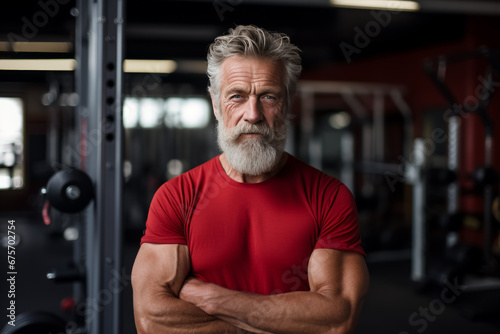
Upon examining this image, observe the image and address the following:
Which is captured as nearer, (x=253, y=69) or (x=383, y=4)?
(x=253, y=69)

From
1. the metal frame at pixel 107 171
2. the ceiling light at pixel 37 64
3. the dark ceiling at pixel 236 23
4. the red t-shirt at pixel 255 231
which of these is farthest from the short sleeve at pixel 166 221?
the ceiling light at pixel 37 64

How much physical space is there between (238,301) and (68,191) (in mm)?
808

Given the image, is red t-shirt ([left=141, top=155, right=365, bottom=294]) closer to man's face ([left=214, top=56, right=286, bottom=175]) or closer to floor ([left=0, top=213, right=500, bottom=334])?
man's face ([left=214, top=56, right=286, bottom=175])

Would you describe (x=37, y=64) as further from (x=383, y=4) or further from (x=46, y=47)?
(x=383, y=4)

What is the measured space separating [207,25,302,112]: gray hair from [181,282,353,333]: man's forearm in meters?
0.45

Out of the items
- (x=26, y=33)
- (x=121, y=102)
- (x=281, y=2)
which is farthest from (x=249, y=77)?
(x=26, y=33)

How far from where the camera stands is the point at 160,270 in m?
1.07

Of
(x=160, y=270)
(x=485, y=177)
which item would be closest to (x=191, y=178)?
(x=160, y=270)

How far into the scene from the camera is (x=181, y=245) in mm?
1092

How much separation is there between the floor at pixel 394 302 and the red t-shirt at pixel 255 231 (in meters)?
1.14

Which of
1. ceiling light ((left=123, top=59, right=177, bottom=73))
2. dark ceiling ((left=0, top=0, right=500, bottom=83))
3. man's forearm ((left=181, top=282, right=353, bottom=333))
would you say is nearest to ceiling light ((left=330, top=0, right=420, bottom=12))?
dark ceiling ((left=0, top=0, right=500, bottom=83))

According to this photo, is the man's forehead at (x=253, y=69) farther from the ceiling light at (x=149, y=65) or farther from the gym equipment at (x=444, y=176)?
the ceiling light at (x=149, y=65)

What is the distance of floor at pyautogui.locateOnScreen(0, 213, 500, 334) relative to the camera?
269cm

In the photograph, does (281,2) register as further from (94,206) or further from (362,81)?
(362,81)
